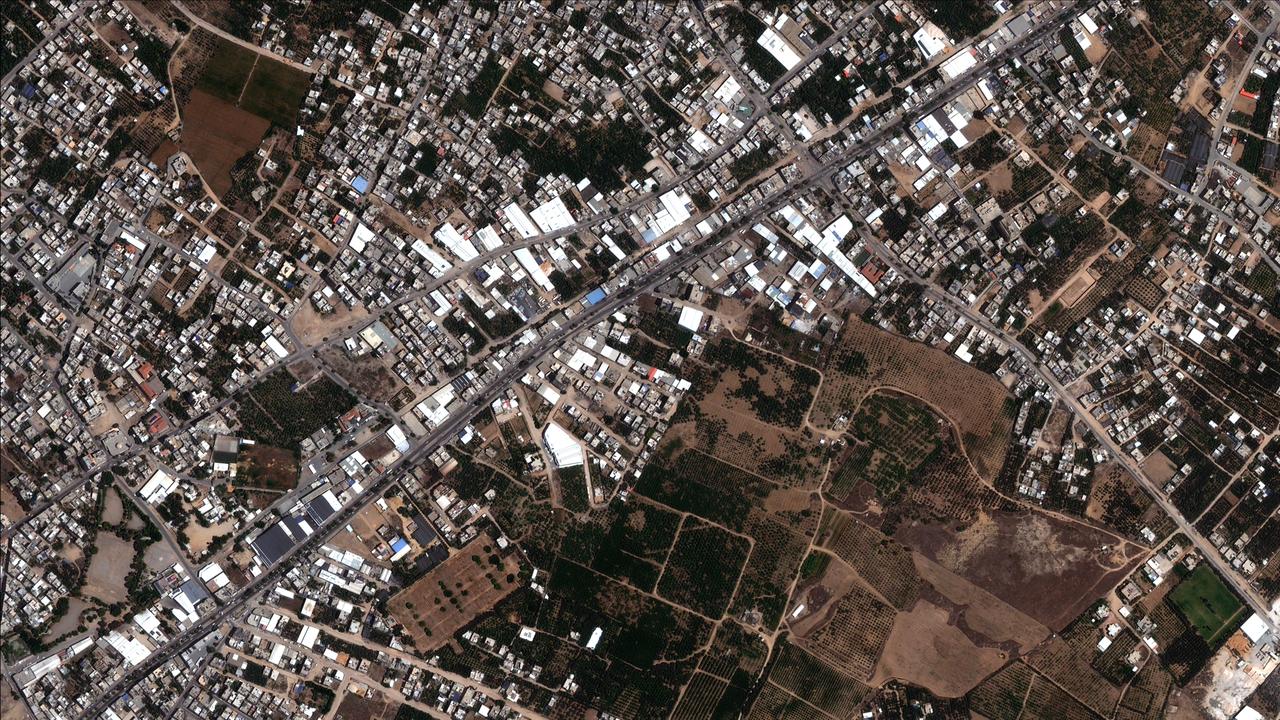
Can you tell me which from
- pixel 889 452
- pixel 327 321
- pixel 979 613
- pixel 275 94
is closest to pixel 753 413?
pixel 889 452

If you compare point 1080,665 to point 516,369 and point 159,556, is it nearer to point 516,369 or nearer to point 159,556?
point 516,369

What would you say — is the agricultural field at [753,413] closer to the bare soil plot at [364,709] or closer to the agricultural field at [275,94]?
the bare soil plot at [364,709]

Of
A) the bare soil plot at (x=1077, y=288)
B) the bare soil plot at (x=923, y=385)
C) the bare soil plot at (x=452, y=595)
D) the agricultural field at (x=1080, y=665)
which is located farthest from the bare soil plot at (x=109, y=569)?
the bare soil plot at (x=1077, y=288)

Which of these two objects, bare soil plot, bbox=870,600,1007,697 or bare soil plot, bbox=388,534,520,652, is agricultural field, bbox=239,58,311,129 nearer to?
bare soil plot, bbox=388,534,520,652

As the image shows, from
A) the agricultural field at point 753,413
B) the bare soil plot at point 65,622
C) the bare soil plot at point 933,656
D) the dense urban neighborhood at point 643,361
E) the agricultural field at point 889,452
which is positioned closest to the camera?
the bare soil plot at point 933,656

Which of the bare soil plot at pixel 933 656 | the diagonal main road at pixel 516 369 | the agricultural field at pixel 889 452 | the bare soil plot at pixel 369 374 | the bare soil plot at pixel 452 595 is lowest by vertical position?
the bare soil plot at pixel 933 656

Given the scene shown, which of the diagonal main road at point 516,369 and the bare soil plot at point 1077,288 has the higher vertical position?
the diagonal main road at point 516,369

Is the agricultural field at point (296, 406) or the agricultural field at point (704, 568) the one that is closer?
the agricultural field at point (704, 568)
